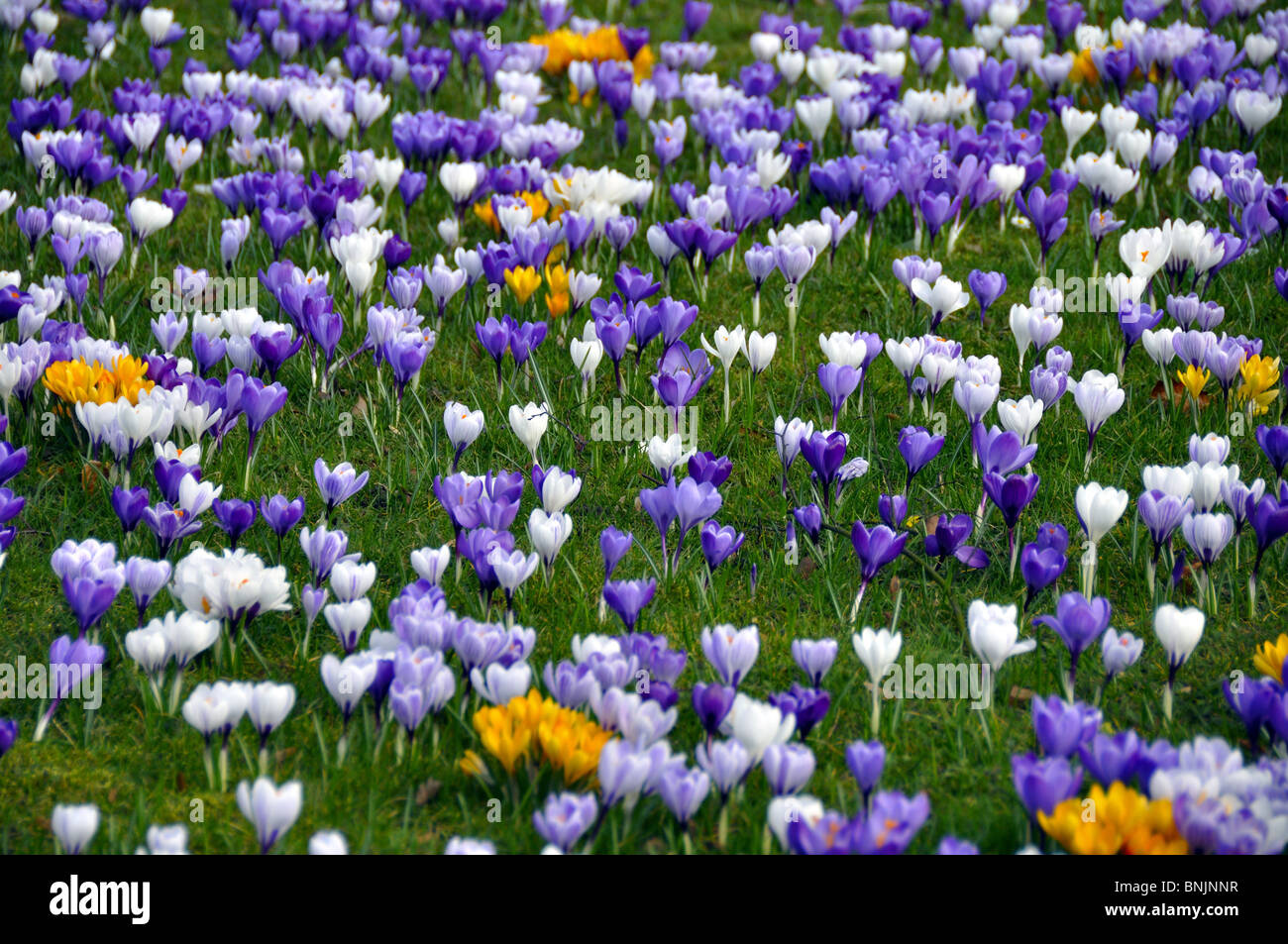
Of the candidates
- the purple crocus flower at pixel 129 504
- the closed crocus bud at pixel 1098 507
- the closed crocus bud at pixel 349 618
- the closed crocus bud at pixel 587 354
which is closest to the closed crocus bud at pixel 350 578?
the closed crocus bud at pixel 349 618

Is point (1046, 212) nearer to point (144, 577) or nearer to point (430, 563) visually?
point (430, 563)

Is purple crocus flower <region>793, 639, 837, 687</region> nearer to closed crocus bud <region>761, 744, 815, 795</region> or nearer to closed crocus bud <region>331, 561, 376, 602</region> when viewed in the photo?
closed crocus bud <region>761, 744, 815, 795</region>

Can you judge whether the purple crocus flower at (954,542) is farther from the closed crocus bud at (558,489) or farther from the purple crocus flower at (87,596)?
the purple crocus flower at (87,596)

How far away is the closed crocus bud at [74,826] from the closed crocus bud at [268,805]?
12.8 inches

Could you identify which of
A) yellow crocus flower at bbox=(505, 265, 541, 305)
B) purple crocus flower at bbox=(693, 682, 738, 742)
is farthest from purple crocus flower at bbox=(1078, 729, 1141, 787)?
yellow crocus flower at bbox=(505, 265, 541, 305)

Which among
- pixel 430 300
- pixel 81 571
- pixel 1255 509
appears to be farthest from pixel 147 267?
pixel 1255 509

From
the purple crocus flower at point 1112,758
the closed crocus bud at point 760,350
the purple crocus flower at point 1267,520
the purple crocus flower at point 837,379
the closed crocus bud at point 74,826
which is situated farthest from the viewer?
the closed crocus bud at point 760,350

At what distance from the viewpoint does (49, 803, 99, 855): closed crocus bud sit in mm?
2752

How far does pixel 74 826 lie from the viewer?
275cm

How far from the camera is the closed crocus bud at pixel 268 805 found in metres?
2.79

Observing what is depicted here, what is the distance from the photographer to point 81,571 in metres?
3.55

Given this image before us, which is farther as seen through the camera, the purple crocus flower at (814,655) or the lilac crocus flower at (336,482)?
the lilac crocus flower at (336,482)

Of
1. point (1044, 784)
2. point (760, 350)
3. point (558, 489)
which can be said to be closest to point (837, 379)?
point (760, 350)
